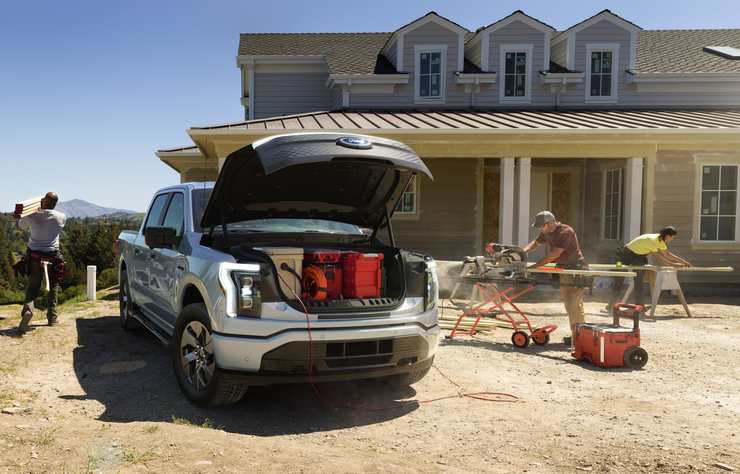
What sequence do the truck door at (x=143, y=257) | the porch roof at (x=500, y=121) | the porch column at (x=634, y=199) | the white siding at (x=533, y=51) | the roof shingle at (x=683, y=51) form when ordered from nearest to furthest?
1. the truck door at (x=143, y=257)
2. the porch roof at (x=500, y=121)
3. the porch column at (x=634, y=199)
4. the white siding at (x=533, y=51)
5. the roof shingle at (x=683, y=51)

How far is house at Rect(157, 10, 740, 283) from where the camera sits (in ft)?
40.0

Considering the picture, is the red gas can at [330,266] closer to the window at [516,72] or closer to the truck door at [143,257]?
the truck door at [143,257]

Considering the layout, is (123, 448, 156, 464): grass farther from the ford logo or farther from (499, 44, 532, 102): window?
(499, 44, 532, 102): window

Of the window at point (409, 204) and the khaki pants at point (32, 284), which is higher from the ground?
the window at point (409, 204)

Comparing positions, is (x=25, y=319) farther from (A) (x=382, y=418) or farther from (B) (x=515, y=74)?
(B) (x=515, y=74)

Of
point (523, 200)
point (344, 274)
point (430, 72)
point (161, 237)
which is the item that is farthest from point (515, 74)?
point (161, 237)

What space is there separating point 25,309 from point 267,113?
11580 mm

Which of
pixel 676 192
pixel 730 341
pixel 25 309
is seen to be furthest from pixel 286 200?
pixel 676 192

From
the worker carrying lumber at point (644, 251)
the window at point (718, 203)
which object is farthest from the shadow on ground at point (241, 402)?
the window at point (718, 203)

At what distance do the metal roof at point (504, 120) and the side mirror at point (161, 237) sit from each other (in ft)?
22.3

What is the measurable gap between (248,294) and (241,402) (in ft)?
3.65

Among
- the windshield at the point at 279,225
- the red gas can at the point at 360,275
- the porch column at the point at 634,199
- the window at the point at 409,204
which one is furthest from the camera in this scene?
the window at the point at 409,204

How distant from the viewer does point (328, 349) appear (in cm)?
413

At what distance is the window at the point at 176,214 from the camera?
546cm
